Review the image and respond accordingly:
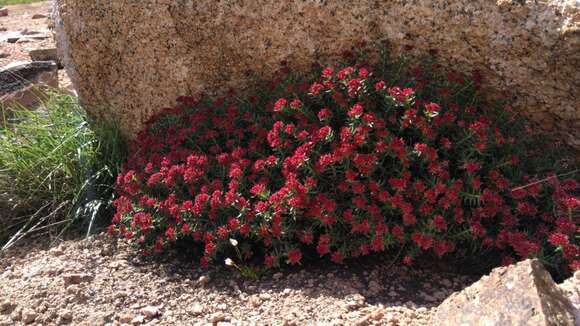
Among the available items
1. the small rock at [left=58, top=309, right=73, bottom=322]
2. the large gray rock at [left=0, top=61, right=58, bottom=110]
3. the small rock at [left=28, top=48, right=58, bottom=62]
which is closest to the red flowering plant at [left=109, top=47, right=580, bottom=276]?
the small rock at [left=58, top=309, right=73, bottom=322]

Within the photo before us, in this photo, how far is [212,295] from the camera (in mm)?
3537

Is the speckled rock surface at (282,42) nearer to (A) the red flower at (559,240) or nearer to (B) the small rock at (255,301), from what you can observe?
(A) the red flower at (559,240)

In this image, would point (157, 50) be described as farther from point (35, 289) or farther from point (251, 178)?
point (35, 289)

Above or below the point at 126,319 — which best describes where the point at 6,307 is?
below

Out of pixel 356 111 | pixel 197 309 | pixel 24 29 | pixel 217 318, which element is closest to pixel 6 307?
pixel 197 309

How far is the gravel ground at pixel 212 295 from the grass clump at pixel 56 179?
2.32 feet

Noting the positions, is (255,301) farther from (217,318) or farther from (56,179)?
(56,179)

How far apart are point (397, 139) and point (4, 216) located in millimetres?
3183

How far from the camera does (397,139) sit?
343 cm

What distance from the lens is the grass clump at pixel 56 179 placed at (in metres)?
4.71

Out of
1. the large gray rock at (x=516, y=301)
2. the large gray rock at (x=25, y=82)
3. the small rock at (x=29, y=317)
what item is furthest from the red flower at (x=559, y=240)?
the large gray rock at (x=25, y=82)

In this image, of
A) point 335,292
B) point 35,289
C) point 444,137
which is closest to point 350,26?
point 444,137

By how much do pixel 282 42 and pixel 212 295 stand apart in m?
1.78

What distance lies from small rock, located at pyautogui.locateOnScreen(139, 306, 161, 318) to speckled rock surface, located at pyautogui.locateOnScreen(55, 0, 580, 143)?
6.01 feet
